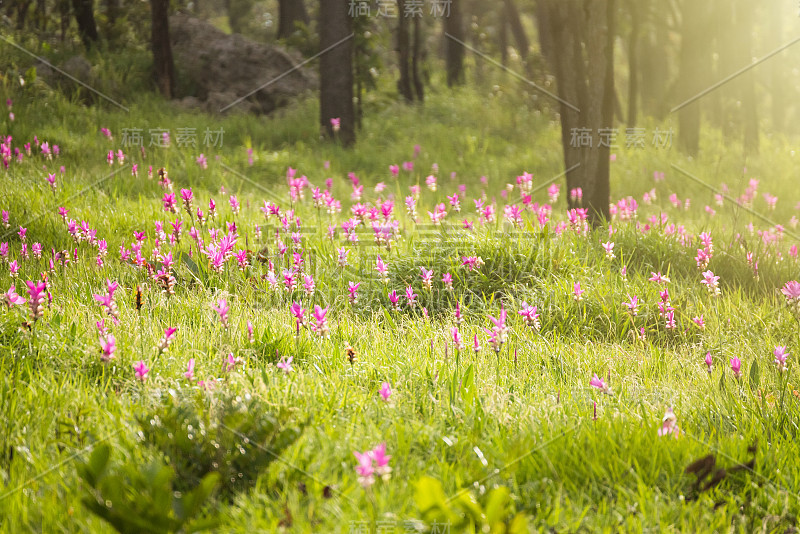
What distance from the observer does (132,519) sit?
1.72m

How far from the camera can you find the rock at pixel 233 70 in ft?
44.6

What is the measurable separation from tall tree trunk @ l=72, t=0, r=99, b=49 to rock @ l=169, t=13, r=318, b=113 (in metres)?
1.74

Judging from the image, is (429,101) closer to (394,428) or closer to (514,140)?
(514,140)

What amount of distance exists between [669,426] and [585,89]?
516 cm

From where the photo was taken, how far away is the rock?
13586 mm

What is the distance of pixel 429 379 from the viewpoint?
317 cm

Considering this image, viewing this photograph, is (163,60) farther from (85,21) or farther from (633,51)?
(633,51)

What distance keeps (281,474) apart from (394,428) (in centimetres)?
54

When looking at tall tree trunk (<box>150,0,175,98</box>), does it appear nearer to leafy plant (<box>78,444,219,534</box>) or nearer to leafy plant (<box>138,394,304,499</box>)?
leafy plant (<box>138,394,304,499</box>)

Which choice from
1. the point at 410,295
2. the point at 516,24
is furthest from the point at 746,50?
the point at 410,295

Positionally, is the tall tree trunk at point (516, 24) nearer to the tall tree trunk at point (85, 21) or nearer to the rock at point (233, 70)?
the rock at point (233, 70)

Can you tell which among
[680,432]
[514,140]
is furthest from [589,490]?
[514,140]

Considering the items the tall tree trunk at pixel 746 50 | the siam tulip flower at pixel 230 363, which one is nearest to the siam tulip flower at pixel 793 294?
the siam tulip flower at pixel 230 363

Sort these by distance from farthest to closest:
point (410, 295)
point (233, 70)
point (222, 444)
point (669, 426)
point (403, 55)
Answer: point (403, 55) → point (233, 70) → point (410, 295) → point (669, 426) → point (222, 444)
